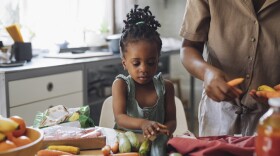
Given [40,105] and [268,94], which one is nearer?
[268,94]

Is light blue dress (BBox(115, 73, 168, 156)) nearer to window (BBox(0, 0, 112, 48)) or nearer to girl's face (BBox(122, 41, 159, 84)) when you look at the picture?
girl's face (BBox(122, 41, 159, 84))

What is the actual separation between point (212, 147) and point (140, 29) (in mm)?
706

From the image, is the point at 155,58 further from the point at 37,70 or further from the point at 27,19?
the point at 27,19

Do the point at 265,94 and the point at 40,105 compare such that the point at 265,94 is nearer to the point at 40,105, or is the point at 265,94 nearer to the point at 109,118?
the point at 109,118

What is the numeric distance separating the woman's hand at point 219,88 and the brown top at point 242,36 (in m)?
0.30

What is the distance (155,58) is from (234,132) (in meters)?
0.42

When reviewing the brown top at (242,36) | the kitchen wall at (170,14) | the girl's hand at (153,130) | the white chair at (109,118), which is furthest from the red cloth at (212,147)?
the kitchen wall at (170,14)

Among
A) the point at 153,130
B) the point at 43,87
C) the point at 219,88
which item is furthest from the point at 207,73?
the point at 43,87

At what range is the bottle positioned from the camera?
2.32 ft

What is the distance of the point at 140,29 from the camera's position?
1.50m

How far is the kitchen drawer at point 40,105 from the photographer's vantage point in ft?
7.69

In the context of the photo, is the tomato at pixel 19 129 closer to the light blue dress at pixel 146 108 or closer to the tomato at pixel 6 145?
the tomato at pixel 6 145

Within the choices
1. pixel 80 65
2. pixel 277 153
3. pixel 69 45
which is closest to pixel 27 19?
pixel 69 45

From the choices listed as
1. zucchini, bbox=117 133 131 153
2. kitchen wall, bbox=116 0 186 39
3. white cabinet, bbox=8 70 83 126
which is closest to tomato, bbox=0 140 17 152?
zucchini, bbox=117 133 131 153
